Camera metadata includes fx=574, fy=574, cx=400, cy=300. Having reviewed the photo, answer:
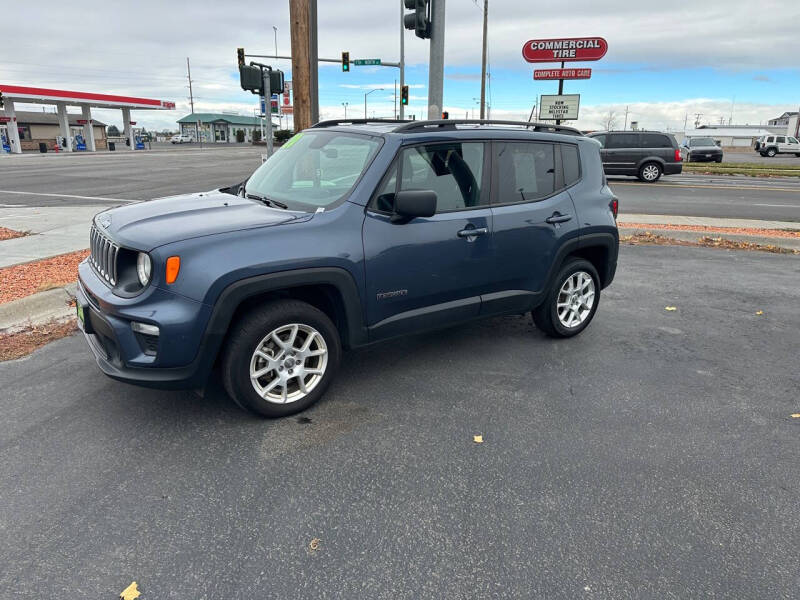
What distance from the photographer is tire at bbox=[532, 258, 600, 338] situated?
494 cm

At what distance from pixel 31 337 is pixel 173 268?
2649 mm

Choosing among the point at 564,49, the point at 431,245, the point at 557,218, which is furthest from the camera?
the point at 564,49

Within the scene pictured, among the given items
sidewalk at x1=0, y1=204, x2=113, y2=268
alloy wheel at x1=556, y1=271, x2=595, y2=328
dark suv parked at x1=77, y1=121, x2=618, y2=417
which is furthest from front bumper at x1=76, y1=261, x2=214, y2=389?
sidewalk at x1=0, y1=204, x2=113, y2=268

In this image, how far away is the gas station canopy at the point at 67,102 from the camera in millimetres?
49500

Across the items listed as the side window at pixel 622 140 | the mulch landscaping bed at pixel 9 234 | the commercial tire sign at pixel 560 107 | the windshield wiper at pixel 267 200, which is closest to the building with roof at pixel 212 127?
the commercial tire sign at pixel 560 107

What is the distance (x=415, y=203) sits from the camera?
3.56m

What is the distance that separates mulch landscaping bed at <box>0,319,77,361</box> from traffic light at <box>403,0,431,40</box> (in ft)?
31.8

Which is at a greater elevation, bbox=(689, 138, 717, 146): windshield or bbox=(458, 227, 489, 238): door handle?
bbox=(689, 138, 717, 146): windshield

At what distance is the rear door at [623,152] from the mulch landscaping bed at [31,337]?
20.3 meters

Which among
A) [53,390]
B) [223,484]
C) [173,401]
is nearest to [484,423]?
[223,484]

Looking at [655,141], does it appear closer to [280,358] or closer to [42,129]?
[280,358]

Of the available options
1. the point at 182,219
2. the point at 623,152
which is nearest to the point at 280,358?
the point at 182,219

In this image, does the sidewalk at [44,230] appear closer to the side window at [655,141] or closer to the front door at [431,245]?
the front door at [431,245]

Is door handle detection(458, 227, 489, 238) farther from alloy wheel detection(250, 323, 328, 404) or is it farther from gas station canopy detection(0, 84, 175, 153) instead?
gas station canopy detection(0, 84, 175, 153)
